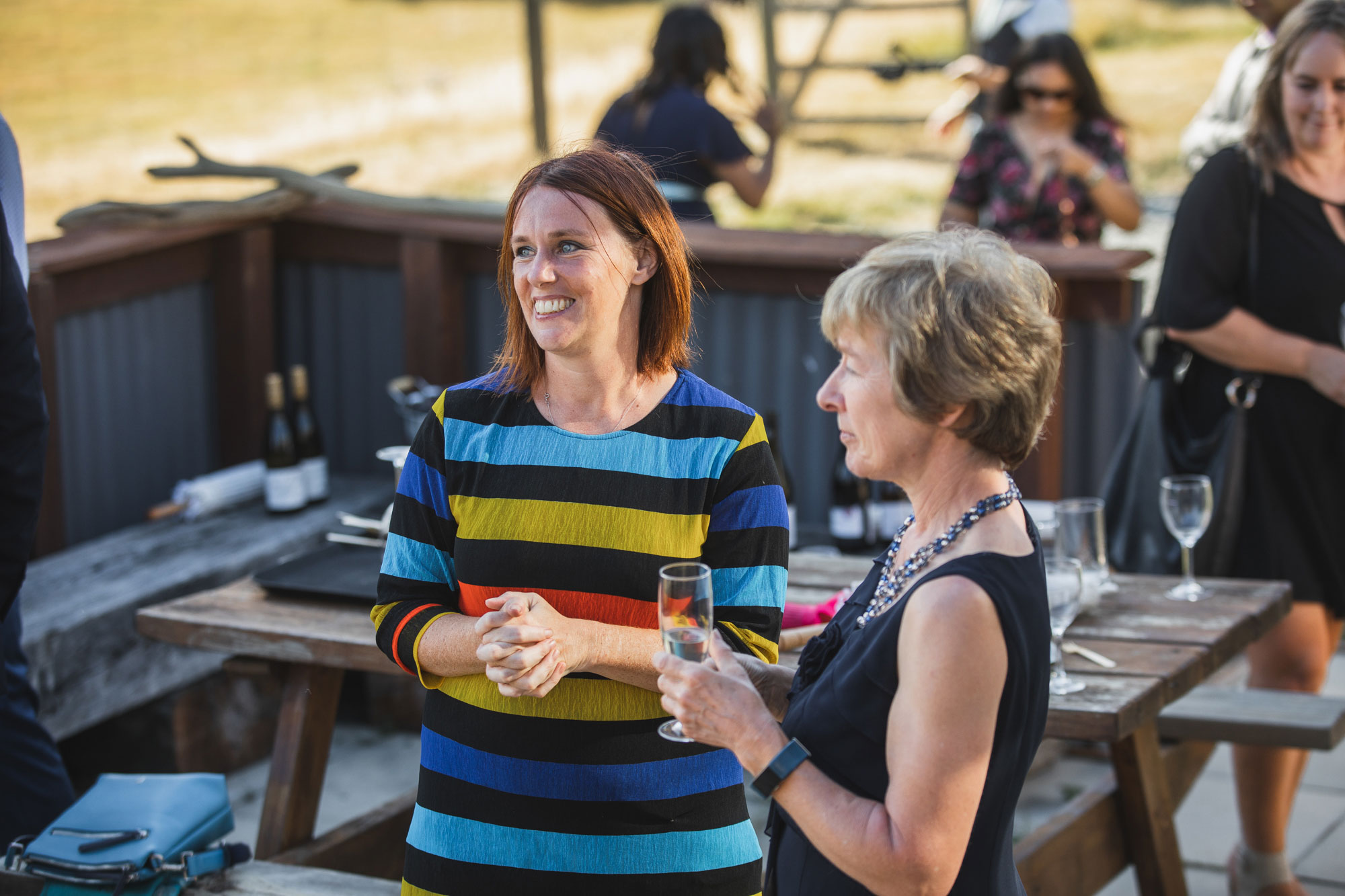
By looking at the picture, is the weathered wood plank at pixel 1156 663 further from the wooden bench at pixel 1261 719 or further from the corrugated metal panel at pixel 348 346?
the corrugated metal panel at pixel 348 346

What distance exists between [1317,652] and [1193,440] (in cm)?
55

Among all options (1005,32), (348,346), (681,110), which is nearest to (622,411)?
(681,110)

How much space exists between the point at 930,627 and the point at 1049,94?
11.0ft

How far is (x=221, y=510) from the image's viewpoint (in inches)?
168

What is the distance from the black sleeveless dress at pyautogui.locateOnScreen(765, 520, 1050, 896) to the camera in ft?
4.76

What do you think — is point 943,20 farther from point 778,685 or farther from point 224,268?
point 778,685

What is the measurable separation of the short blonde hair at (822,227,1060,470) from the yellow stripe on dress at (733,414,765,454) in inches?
18.2

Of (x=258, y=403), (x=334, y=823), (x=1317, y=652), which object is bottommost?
(x=334, y=823)

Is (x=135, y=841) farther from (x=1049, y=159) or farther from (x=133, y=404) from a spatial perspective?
(x=1049, y=159)

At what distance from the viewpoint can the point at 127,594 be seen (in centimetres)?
365

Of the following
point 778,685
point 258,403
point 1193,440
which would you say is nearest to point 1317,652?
point 1193,440

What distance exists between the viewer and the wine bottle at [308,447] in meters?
4.19

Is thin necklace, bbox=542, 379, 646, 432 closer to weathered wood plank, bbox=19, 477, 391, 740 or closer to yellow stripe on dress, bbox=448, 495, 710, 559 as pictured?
yellow stripe on dress, bbox=448, 495, 710, 559

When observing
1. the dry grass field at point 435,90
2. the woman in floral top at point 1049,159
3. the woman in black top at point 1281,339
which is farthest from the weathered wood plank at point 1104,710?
the dry grass field at point 435,90
